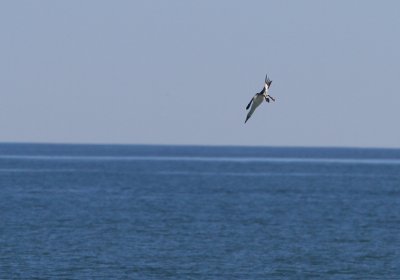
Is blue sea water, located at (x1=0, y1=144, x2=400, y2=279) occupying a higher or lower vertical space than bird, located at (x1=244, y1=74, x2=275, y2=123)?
lower

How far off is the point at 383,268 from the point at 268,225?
27.7 meters

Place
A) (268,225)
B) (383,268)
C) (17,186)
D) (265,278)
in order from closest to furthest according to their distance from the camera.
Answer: (265,278), (383,268), (268,225), (17,186)

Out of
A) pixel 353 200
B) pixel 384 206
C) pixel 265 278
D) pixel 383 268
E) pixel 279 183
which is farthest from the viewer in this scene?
pixel 279 183

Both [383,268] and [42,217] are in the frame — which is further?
[42,217]

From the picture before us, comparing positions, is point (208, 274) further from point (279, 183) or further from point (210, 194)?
point (279, 183)

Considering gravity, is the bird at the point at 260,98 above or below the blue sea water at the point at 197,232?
above

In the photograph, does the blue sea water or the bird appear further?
the blue sea water

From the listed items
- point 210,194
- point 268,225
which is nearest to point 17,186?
point 210,194

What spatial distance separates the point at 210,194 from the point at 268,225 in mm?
42211

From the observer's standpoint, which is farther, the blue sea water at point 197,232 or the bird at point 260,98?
the blue sea water at point 197,232

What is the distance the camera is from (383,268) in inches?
2596

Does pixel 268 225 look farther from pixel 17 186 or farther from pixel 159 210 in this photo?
pixel 17 186

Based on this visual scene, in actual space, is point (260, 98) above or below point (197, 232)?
above

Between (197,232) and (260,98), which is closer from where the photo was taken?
(260,98)
